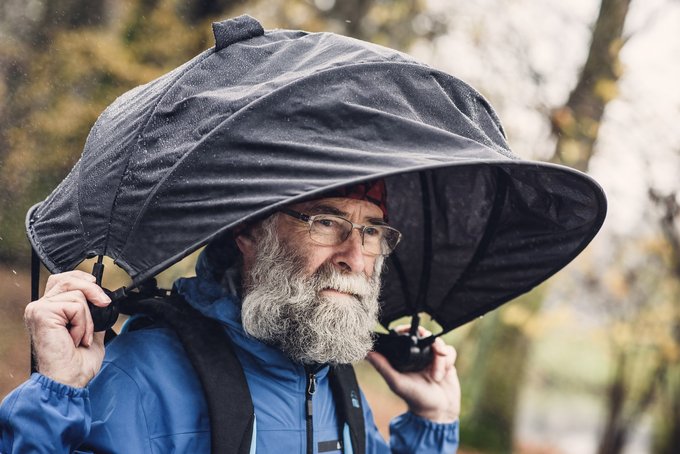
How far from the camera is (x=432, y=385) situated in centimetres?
316

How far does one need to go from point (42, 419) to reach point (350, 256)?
1.13 m

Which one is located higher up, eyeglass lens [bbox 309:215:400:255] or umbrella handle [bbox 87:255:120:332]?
eyeglass lens [bbox 309:215:400:255]

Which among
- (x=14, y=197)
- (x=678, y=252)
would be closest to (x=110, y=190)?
(x=678, y=252)

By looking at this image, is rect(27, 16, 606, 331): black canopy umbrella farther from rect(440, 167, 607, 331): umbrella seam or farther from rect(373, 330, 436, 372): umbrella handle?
rect(373, 330, 436, 372): umbrella handle

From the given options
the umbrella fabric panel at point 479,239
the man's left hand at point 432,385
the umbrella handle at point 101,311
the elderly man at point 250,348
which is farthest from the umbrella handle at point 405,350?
the umbrella handle at point 101,311

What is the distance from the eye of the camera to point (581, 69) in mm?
8414

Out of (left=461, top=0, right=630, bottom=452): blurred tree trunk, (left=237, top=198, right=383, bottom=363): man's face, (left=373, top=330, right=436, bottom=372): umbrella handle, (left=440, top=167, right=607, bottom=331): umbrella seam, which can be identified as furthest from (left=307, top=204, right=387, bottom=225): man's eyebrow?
(left=461, top=0, right=630, bottom=452): blurred tree trunk

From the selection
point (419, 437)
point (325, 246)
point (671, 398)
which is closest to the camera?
point (325, 246)

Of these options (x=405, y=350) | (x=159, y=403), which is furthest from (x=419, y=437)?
(x=159, y=403)

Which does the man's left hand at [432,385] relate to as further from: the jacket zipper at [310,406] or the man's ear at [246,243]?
the man's ear at [246,243]

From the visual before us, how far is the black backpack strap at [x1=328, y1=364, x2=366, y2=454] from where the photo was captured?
2.62m

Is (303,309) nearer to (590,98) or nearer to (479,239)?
(479,239)

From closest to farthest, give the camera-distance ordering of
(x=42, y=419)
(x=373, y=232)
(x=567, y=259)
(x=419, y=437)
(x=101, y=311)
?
1. (x=42, y=419)
2. (x=101, y=311)
3. (x=373, y=232)
4. (x=567, y=259)
5. (x=419, y=437)

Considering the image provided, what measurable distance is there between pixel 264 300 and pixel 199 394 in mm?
401
